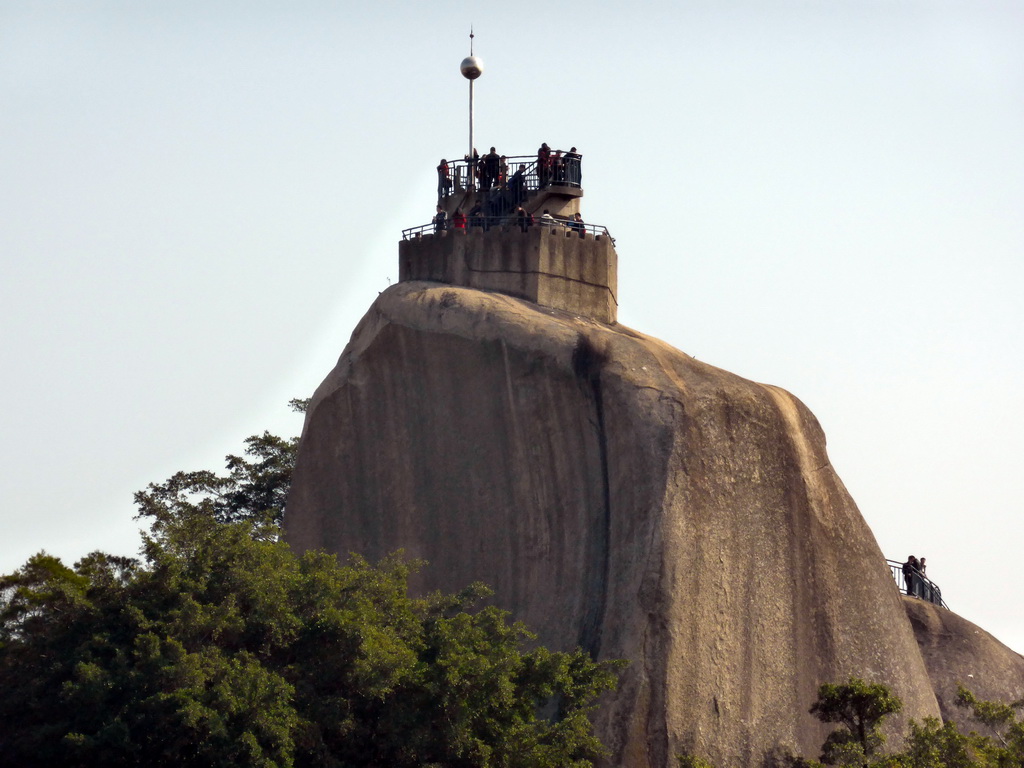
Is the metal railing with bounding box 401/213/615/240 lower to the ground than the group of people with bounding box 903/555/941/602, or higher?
higher

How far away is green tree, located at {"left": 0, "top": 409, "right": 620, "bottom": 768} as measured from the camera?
2652 centimetres

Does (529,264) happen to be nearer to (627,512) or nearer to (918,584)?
(627,512)

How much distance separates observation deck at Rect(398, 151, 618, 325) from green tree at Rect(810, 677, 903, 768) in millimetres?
10595

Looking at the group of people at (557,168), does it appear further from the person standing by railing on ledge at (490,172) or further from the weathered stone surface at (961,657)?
the weathered stone surface at (961,657)

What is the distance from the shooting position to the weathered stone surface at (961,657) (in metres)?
37.0

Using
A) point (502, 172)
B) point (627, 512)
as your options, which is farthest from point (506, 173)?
point (627, 512)

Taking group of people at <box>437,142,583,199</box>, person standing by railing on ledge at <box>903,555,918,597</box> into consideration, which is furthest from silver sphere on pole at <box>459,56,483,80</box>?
person standing by railing on ledge at <box>903,555,918,597</box>

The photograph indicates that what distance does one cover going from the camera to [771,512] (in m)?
32.4

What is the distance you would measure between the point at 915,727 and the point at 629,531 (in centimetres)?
619

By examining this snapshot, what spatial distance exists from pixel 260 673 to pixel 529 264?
39.9 ft

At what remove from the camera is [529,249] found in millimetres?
35812

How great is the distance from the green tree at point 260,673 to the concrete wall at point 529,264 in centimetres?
858

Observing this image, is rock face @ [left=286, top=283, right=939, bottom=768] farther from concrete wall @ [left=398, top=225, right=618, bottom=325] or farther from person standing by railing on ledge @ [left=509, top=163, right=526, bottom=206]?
person standing by railing on ledge @ [left=509, top=163, right=526, bottom=206]

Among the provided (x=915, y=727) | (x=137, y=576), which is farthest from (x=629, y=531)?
(x=137, y=576)
